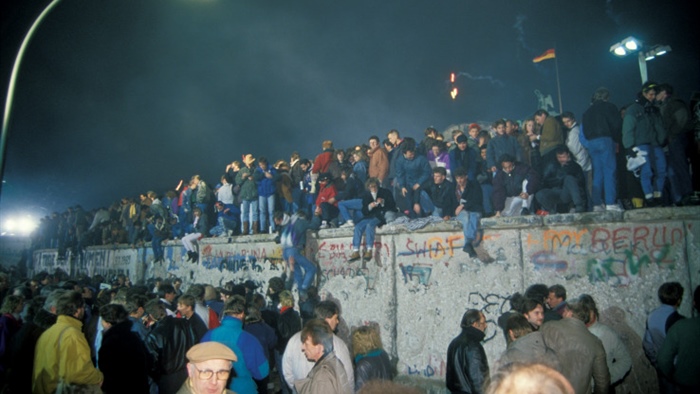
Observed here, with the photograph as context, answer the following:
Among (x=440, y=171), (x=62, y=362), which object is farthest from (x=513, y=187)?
(x=62, y=362)

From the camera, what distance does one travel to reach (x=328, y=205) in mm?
10109

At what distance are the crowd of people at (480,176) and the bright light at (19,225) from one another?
23081 mm

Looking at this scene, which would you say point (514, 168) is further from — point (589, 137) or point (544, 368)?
point (544, 368)

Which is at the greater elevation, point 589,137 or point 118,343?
point 589,137

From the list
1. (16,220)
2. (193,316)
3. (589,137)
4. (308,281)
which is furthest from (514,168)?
(16,220)

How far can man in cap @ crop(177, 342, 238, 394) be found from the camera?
2848mm

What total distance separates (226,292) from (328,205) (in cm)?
323

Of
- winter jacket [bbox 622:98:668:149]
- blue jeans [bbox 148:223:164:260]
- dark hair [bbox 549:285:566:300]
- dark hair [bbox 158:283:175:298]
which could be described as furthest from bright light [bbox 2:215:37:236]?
winter jacket [bbox 622:98:668:149]

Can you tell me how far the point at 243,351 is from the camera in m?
4.84

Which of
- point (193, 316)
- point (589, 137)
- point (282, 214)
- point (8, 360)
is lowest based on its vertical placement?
point (8, 360)

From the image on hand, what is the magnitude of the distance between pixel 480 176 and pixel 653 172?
119 inches

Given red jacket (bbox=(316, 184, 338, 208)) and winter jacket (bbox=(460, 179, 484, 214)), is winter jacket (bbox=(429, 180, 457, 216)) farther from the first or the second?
red jacket (bbox=(316, 184, 338, 208))

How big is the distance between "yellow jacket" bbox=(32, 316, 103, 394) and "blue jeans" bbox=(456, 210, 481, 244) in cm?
603

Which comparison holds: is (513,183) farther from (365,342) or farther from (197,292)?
(197,292)
